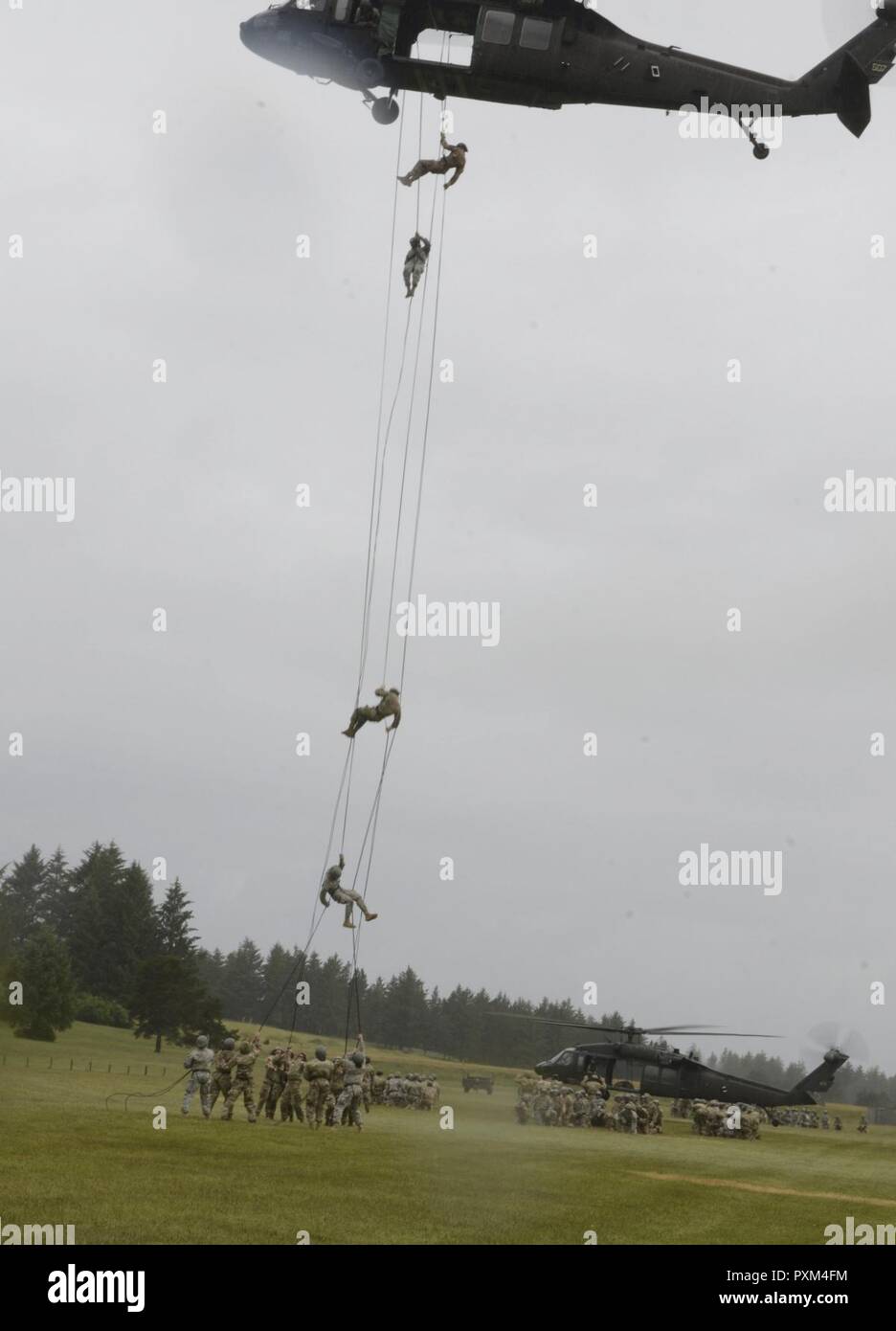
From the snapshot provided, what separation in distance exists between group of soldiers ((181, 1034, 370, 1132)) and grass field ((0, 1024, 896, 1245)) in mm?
547

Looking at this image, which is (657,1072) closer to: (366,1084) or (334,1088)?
(366,1084)

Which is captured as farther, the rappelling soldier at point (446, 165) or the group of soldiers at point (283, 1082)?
the group of soldiers at point (283, 1082)

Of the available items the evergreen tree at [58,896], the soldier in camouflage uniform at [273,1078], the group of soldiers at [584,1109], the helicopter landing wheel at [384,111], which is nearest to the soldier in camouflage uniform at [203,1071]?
the soldier in camouflage uniform at [273,1078]

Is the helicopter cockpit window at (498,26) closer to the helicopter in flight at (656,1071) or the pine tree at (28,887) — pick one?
the helicopter in flight at (656,1071)

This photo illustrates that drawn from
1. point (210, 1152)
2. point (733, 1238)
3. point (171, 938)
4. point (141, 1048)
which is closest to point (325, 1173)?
point (210, 1152)

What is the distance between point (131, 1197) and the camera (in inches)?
570

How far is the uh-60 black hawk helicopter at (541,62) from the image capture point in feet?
62.2

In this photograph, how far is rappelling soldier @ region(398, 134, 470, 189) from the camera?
62.5 feet

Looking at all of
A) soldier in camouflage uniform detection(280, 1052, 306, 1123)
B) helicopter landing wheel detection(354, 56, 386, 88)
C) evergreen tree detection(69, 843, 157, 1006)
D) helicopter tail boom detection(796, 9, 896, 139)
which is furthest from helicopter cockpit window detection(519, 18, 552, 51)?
evergreen tree detection(69, 843, 157, 1006)

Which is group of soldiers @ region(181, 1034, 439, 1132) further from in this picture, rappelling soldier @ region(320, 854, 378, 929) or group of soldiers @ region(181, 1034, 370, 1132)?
rappelling soldier @ region(320, 854, 378, 929)

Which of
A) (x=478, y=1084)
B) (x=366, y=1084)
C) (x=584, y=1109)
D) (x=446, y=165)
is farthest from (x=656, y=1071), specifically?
(x=446, y=165)

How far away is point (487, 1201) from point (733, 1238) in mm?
3324

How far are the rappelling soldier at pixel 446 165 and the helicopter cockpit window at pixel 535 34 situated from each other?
176 centimetres

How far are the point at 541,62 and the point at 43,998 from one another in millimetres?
44724
